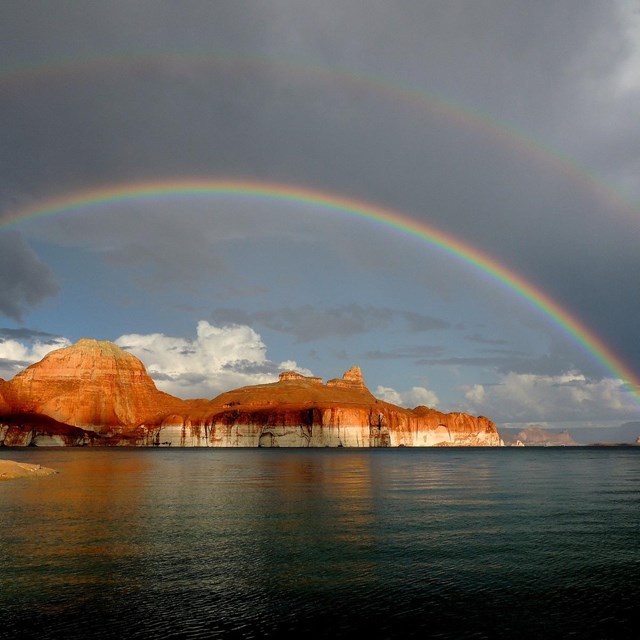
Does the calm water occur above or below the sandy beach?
below

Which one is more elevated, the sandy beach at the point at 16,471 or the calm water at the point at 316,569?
the sandy beach at the point at 16,471

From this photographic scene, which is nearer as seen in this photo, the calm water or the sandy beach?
the calm water

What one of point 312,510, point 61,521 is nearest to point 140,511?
point 61,521

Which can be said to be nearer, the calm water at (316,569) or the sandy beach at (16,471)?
the calm water at (316,569)

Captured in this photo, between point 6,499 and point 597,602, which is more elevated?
point 6,499

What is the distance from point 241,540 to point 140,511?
49.2ft

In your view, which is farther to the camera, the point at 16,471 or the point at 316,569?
the point at 16,471

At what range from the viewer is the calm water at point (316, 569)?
714 inches

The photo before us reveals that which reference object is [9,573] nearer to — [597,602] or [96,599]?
[96,599]

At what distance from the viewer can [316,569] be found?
25.0 m

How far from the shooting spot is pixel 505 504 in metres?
50.4

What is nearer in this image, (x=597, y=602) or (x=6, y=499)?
(x=597, y=602)

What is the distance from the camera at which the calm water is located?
18125 mm

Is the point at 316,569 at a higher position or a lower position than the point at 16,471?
lower
